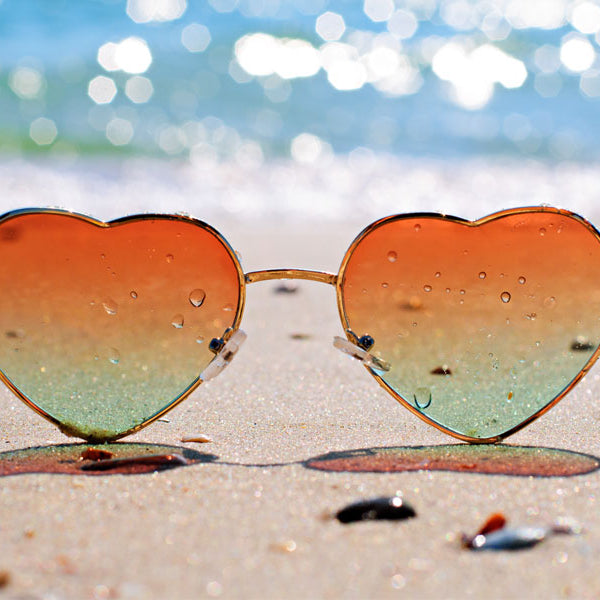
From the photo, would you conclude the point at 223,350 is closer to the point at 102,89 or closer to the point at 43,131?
the point at 43,131

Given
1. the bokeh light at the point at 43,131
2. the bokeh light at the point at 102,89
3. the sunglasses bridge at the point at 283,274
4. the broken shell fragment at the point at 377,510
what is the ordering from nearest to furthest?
the broken shell fragment at the point at 377,510 < the sunglasses bridge at the point at 283,274 < the bokeh light at the point at 43,131 < the bokeh light at the point at 102,89

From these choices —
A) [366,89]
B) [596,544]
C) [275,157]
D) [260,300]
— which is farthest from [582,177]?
[596,544]

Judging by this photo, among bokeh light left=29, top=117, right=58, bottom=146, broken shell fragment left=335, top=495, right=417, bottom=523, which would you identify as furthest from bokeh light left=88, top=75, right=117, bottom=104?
broken shell fragment left=335, top=495, right=417, bottom=523

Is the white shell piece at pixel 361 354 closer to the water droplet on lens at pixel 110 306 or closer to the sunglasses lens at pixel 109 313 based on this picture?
the sunglasses lens at pixel 109 313

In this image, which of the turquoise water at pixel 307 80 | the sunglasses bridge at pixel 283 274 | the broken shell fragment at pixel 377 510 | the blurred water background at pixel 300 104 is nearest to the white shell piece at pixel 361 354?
the sunglasses bridge at pixel 283 274

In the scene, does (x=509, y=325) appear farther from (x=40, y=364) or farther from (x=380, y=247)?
(x=40, y=364)

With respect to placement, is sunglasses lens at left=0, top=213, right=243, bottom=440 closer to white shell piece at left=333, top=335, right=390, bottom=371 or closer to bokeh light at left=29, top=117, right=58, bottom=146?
white shell piece at left=333, top=335, right=390, bottom=371

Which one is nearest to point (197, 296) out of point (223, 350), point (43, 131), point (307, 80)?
point (223, 350)
